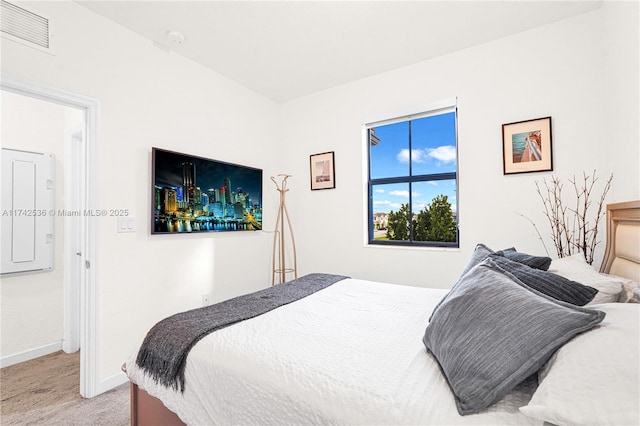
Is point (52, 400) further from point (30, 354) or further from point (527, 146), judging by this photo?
point (527, 146)

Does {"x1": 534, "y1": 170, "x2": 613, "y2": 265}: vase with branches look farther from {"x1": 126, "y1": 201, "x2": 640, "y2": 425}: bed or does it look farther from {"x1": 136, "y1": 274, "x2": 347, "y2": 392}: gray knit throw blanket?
{"x1": 136, "y1": 274, "x2": 347, "y2": 392}: gray knit throw blanket

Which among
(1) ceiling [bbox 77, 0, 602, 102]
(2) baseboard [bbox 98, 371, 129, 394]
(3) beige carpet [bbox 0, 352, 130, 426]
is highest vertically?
(1) ceiling [bbox 77, 0, 602, 102]

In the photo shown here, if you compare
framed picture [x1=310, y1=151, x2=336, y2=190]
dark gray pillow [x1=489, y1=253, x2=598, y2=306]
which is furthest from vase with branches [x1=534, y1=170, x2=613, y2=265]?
framed picture [x1=310, y1=151, x2=336, y2=190]

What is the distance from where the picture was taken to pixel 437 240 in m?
3.01

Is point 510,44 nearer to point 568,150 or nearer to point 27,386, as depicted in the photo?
point 568,150

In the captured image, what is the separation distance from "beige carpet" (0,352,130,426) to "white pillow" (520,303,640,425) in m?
2.20

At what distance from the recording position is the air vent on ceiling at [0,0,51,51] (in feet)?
5.88

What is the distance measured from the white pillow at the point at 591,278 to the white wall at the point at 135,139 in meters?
2.78

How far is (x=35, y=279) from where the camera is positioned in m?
2.76

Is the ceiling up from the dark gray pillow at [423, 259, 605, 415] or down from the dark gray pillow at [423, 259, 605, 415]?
up

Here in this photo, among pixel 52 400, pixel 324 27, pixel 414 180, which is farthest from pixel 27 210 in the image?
pixel 414 180

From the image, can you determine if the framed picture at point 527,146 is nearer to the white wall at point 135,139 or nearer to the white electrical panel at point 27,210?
the white wall at point 135,139

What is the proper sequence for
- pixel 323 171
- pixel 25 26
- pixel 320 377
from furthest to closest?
1. pixel 323 171
2. pixel 25 26
3. pixel 320 377

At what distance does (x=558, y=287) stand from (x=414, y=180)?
2.02 meters
